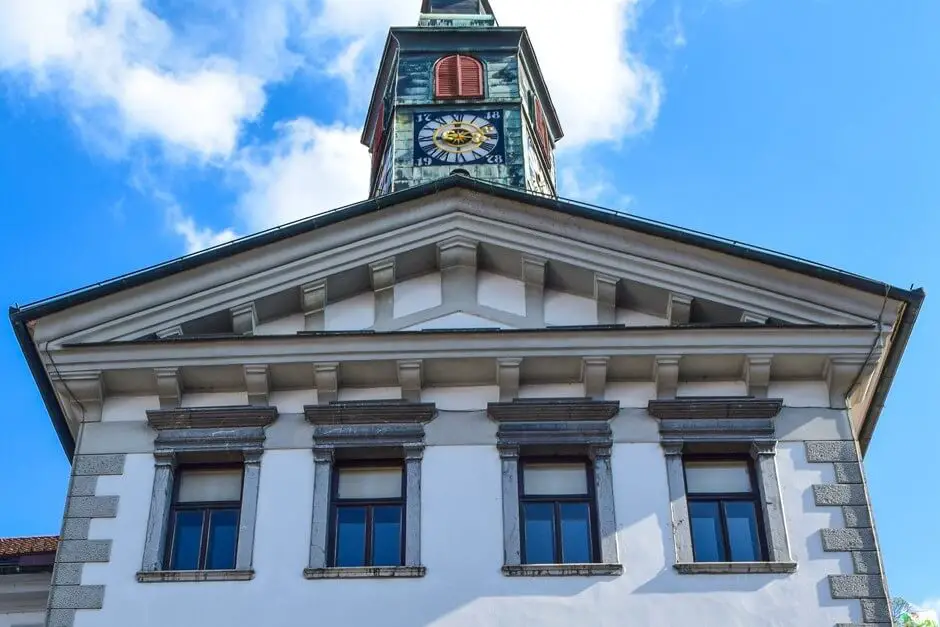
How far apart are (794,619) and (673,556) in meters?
1.73

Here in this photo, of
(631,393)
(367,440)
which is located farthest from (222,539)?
(631,393)

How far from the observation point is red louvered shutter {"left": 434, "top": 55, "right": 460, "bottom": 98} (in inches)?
1375

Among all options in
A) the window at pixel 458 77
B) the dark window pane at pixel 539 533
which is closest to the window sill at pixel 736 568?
the dark window pane at pixel 539 533

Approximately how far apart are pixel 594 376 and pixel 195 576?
624cm

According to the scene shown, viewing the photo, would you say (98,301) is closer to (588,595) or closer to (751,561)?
(588,595)

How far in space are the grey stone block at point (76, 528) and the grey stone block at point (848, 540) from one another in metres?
9.99

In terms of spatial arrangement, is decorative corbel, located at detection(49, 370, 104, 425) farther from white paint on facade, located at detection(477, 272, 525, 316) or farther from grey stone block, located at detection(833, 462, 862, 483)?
grey stone block, located at detection(833, 462, 862, 483)

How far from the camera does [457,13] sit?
39.6 meters

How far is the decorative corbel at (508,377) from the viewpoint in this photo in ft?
66.8

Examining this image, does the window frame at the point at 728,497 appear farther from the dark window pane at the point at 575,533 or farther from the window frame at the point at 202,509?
the window frame at the point at 202,509

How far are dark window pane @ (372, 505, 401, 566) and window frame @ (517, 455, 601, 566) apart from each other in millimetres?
1693

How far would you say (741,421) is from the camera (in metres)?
20.2

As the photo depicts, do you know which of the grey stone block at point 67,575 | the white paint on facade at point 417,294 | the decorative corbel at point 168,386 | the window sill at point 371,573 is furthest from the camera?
the white paint on facade at point 417,294

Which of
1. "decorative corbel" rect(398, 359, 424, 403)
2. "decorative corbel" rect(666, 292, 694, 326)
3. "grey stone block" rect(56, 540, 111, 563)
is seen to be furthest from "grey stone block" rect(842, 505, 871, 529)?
"grey stone block" rect(56, 540, 111, 563)
